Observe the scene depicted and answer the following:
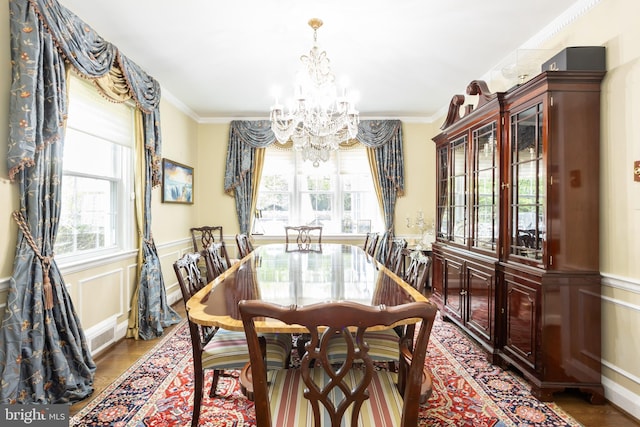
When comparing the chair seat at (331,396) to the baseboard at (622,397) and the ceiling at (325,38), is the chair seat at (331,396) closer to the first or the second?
the baseboard at (622,397)

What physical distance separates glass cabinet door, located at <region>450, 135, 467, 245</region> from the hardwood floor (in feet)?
4.73

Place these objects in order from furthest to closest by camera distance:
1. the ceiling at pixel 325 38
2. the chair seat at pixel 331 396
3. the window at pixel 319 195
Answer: the window at pixel 319 195 → the ceiling at pixel 325 38 → the chair seat at pixel 331 396

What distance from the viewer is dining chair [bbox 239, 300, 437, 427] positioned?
3.33 ft

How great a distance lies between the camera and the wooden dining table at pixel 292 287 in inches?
61.1

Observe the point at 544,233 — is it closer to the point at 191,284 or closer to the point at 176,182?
the point at 191,284

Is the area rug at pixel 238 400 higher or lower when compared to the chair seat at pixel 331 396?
lower

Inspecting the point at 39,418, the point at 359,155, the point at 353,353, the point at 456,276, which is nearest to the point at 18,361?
the point at 39,418

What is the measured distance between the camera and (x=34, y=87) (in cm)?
206

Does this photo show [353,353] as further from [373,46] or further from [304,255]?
[373,46]

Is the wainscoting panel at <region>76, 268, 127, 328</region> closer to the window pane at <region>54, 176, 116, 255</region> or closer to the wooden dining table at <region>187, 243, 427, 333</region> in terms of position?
the window pane at <region>54, 176, 116, 255</region>

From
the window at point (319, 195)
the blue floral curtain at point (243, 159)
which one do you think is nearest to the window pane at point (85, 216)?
the blue floral curtain at point (243, 159)

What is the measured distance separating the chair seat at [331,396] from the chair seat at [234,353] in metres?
0.29

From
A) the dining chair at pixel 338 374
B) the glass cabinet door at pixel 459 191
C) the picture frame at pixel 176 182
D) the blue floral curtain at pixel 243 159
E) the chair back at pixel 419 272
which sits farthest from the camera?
the blue floral curtain at pixel 243 159

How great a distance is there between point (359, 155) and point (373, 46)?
2.56m
